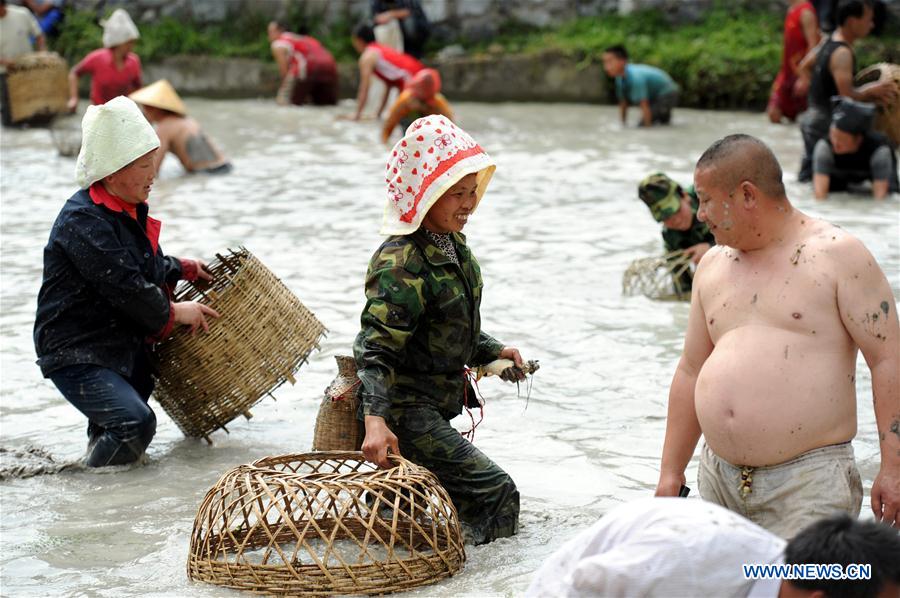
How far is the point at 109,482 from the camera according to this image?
5066 mm

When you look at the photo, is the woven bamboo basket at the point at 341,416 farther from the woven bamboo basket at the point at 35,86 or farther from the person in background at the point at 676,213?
the woven bamboo basket at the point at 35,86

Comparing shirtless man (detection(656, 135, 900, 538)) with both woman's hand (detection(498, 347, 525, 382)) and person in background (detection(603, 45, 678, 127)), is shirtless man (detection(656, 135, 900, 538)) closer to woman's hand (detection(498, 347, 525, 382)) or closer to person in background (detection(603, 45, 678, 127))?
woman's hand (detection(498, 347, 525, 382))

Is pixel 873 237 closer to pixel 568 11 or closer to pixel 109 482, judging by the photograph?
pixel 109 482

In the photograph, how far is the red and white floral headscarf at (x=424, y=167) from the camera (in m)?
4.09

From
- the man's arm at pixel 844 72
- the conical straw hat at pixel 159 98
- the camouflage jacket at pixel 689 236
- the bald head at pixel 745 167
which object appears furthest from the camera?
the conical straw hat at pixel 159 98

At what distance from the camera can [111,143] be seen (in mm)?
4918

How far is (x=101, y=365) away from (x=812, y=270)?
2.77 metres

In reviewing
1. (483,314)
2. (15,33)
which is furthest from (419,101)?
(483,314)

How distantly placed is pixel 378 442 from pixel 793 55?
11.4 meters

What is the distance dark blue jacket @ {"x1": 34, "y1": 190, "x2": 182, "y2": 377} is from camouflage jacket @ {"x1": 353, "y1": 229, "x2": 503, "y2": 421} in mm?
1125

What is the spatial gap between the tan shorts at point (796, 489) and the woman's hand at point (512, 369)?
0.96 meters

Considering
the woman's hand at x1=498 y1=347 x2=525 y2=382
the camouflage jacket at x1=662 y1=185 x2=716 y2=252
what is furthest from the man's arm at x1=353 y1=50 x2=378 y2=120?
the woman's hand at x1=498 y1=347 x2=525 y2=382

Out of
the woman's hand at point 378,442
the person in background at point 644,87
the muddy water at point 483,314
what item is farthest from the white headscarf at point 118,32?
the woman's hand at point 378,442

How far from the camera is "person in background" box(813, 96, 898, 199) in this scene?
403 inches
